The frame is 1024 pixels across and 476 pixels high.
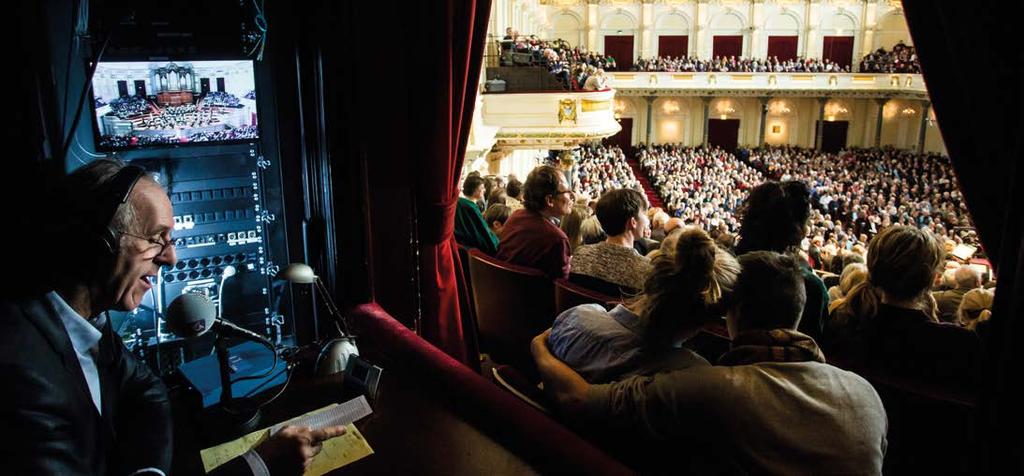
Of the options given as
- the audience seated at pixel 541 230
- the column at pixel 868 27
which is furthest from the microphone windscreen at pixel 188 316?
the column at pixel 868 27

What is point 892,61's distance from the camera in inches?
874

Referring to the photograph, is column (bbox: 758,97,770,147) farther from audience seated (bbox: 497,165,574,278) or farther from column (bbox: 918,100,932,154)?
audience seated (bbox: 497,165,574,278)

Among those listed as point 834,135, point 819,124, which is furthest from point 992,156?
point 834,135

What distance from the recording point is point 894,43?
24.2 metres

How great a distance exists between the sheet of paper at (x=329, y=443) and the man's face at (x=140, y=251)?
43cm

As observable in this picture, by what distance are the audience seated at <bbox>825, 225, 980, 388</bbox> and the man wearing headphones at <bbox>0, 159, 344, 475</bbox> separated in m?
1.61

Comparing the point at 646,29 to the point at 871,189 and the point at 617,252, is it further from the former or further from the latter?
the point at 617,252

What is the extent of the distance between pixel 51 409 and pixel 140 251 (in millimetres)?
362

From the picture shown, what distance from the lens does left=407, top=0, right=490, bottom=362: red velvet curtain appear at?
9.00ft

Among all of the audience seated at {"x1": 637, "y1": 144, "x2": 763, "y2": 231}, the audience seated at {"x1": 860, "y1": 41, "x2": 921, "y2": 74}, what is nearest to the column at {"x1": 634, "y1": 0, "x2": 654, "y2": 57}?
the audience seated at {"x1": 637, "y1": 144, "x2": 763, "y2": 231}

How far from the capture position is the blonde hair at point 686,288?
1.54 metres

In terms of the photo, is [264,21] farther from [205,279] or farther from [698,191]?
[698,191]

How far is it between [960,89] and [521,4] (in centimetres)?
1958

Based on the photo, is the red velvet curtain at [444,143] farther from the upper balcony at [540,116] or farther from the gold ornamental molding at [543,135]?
the gold ornamental molding at [543,135]
